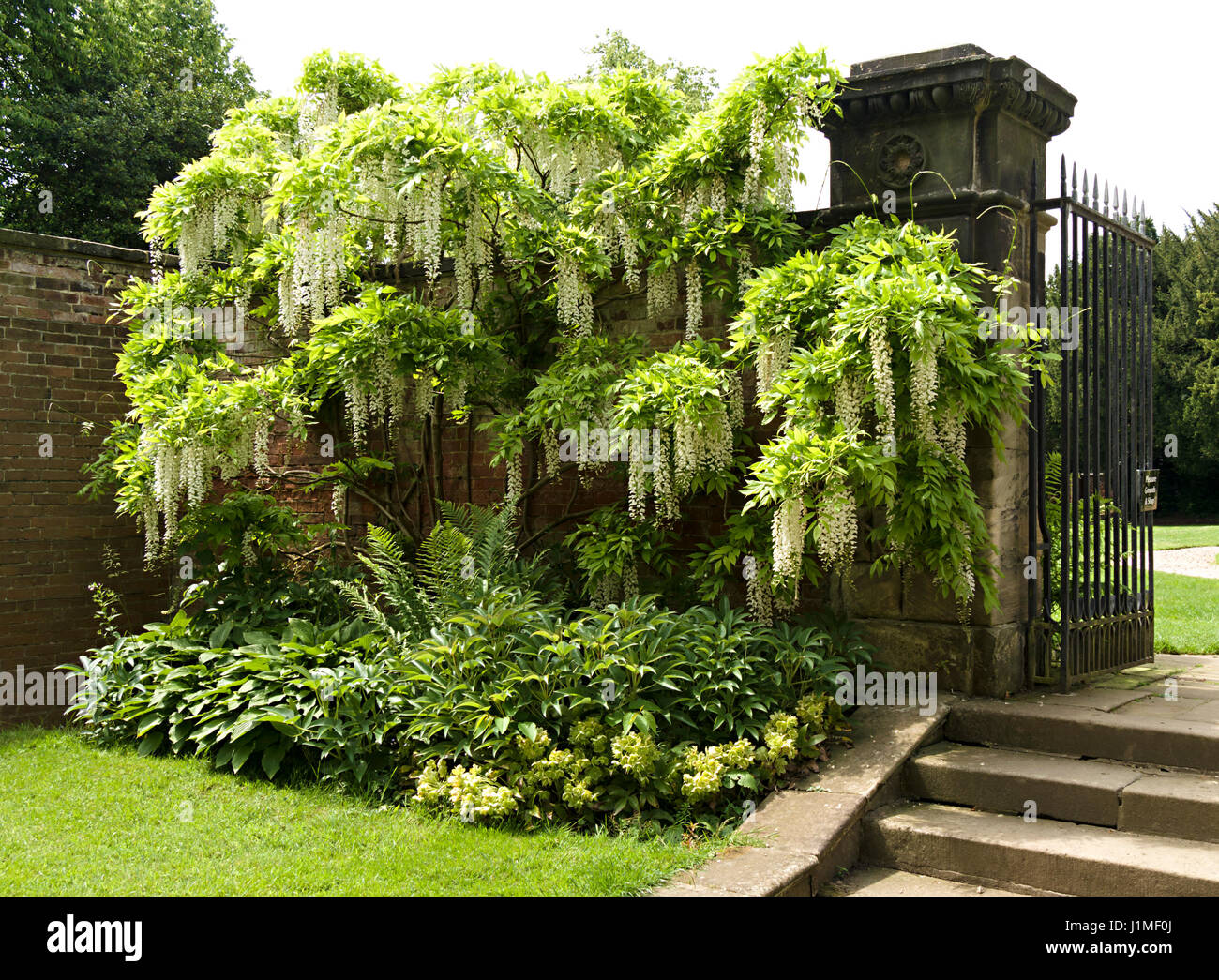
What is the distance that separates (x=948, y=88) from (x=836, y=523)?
2213 millimetres

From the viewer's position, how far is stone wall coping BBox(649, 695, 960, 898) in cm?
338

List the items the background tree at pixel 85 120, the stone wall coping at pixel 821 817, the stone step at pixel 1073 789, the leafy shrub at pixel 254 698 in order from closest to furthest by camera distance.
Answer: the stone wall coping at pixel 821 817, the stone step at pixel 1073 789, the leafy shrub at pixel 254 698, the background tree at pixel 85 120

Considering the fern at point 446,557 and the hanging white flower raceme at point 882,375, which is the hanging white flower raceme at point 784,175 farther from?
the fern at point 446,557

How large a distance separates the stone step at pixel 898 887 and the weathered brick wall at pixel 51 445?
5.80 metres

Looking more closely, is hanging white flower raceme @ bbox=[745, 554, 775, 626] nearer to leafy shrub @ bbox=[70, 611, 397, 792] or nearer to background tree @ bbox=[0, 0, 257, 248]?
leafy shrub @ bbox=[70, 611, 397, 792]

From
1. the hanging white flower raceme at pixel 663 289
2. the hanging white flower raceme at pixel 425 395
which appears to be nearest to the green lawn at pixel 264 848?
the hanging white flower raceme at pixel 425 395

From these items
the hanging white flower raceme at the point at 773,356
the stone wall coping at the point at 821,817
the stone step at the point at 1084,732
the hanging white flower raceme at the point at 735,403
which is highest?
the hanging white flower raceme at the point at 773,356

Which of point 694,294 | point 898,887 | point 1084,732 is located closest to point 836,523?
point 1084,732

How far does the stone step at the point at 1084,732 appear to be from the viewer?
4.20 m

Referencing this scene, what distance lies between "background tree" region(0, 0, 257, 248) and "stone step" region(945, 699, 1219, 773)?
55.4 ft

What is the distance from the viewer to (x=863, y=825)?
4.02 metres

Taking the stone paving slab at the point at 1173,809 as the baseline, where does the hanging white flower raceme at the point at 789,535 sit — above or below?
above

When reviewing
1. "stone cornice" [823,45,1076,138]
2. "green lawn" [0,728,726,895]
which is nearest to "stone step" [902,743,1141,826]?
"green lawn" [0,728,726,895]

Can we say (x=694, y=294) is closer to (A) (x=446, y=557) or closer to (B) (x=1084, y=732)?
(A) (x=446, y=557)
